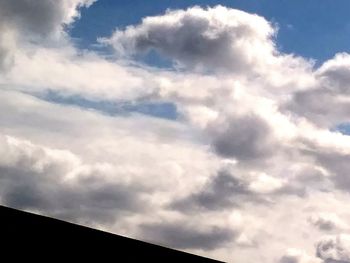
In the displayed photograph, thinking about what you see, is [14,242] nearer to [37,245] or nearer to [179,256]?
[37,245]

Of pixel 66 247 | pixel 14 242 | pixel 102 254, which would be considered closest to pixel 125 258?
pixel 102 254

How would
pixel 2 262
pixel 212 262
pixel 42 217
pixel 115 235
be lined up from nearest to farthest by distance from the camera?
pixel 2 262, pixel 42 217, pixel 115 235, pixel 212 262

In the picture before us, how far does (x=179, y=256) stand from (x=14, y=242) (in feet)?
19.5

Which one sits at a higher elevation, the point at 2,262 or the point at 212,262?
the point at 212,262

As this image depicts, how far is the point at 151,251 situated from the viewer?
19.2 m

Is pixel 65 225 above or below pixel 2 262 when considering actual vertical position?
above

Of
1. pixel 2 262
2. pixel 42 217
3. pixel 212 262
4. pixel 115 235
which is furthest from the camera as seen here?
pixel 212 262

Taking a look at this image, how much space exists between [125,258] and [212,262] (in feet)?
13.5

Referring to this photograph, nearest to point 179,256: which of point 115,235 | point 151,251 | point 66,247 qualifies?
point 151,251

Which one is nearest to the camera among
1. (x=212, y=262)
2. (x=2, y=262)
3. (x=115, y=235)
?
(x=2, y=262)

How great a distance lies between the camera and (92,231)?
18344 mm

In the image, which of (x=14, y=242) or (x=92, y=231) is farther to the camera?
(x=92, y=231)

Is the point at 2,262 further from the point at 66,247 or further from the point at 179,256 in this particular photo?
the point at 179,256

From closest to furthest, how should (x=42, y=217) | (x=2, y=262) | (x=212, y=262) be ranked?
(x=2, y=262) < (x=42, y=217) < (x=212, y=262)
